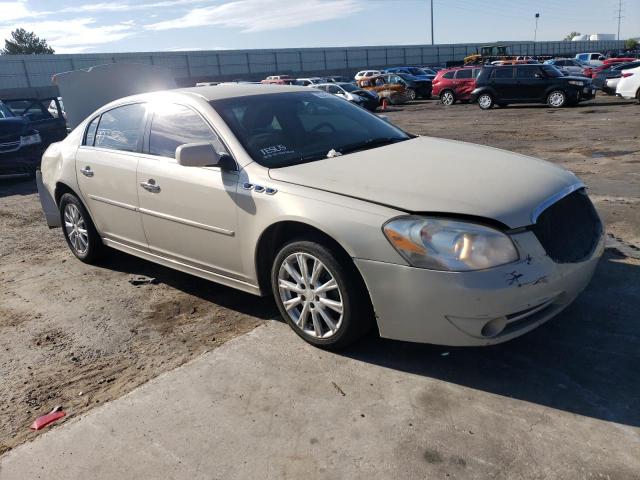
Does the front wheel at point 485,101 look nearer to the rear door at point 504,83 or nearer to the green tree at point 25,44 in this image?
the rear door at point 504,83

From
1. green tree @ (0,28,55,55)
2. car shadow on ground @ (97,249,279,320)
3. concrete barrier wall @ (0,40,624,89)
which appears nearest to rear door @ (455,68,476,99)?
concrete barrier wall @ (0,40,624,89)

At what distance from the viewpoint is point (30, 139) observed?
36.7 ft

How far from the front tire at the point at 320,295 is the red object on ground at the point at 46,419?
55.2 inches

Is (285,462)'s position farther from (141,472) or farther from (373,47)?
(373,47)

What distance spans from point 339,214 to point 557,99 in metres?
20.4

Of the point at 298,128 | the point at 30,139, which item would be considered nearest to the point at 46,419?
the point at 298,128

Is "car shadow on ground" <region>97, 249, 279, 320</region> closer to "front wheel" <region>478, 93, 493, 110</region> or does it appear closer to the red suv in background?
"front wheel" <region>478, 93, 493, 110</region>

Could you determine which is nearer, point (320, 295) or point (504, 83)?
point (320, 295)

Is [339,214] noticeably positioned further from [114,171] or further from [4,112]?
[4,112]

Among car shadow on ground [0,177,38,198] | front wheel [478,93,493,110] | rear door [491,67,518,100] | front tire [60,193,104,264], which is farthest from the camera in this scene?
front wheel [478,93,493,110]

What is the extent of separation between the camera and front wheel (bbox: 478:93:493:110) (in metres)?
22.1

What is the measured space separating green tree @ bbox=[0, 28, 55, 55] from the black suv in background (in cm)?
8221


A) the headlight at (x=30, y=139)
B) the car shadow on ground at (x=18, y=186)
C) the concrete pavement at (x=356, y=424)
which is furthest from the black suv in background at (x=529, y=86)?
the concrete pavement at (x=356, y=424)

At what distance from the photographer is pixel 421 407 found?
290 centimetres
